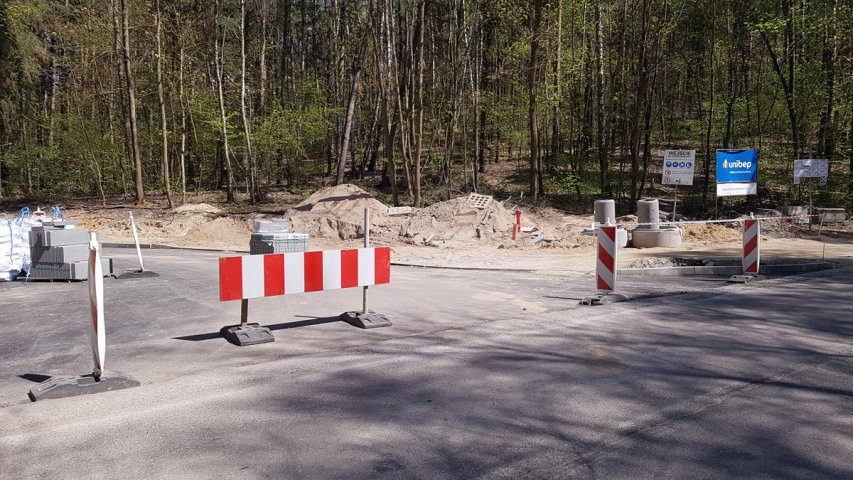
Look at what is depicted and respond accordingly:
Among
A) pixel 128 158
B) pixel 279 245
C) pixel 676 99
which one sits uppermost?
pixel 676 99

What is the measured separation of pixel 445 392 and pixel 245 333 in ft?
10.8

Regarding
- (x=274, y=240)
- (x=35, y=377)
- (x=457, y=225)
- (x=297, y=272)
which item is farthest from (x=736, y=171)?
(x=35, y=377)

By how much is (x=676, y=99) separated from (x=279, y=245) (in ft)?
130

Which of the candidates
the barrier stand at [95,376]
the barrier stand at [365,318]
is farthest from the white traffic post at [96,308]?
the barrier stand at [365,318]

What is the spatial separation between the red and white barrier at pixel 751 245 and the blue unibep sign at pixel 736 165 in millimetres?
10557

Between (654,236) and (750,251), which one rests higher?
(750,251)

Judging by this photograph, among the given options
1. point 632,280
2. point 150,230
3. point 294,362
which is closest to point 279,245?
point 294,362

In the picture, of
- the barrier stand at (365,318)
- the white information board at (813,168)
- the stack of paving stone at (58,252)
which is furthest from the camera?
the white information board at (813,168)

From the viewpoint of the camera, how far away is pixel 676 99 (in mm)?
44062

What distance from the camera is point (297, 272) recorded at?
7902 millimetres

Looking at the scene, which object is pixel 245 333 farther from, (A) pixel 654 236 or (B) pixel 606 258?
(A) pixel 654 236

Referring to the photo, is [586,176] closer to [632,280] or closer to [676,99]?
[676,99]

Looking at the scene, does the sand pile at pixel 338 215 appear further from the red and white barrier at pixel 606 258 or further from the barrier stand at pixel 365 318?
the barrier stand at pixel 365 318

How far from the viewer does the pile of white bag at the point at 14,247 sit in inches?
493
